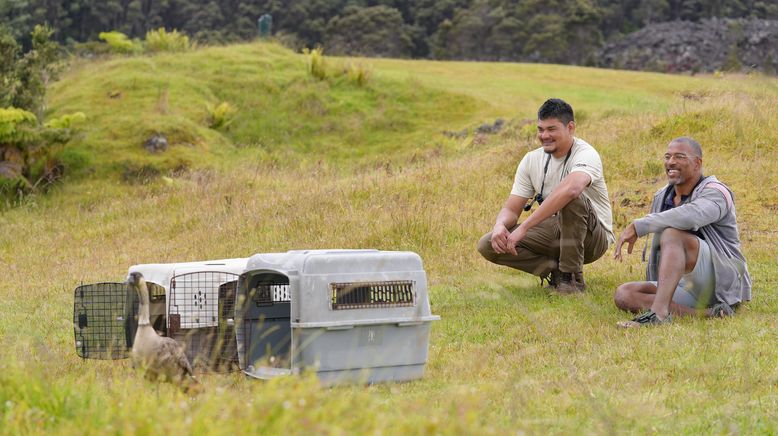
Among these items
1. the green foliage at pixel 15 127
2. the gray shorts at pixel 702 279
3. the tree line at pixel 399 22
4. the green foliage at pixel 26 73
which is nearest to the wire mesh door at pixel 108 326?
the gray shorts at pixel 702 279

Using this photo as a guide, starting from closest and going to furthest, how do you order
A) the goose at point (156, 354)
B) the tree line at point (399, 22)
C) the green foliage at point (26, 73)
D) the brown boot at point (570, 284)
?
the goose at point (156, 354)
the brown boot at point (570, 284)
the green foliage at point (26, 73)
the tree line at point (399, 22)

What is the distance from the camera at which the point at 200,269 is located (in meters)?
6.00

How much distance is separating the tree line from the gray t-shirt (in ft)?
138

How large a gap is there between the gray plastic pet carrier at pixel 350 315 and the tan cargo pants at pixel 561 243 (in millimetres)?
2610

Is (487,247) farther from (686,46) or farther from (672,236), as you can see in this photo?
(686,46)

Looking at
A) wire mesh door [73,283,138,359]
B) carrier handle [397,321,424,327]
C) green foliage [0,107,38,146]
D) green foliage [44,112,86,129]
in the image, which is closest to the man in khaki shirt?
carrier handle [397,321,424,327]

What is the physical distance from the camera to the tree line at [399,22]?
50.5 meters

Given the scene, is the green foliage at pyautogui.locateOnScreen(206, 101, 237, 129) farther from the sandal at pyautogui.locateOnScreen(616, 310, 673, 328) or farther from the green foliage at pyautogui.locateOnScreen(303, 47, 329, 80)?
the sandal at pyautogui.locateOnScreen(616, 310, 673, 328)

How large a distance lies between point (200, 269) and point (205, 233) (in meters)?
6.64

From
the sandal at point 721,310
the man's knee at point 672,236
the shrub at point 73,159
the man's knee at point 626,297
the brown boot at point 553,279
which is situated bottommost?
the shrub at point 73,159

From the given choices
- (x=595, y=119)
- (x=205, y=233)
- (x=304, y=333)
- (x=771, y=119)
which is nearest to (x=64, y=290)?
A: (x=205, y=233)

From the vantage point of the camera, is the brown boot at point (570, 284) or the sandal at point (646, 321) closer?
the sandal at point (646, 321)

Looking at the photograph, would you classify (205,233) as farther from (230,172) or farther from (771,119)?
(771,119)

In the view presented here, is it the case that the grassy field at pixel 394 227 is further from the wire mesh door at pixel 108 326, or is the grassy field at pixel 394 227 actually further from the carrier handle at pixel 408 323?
the carrier handle at pixel 408 323
